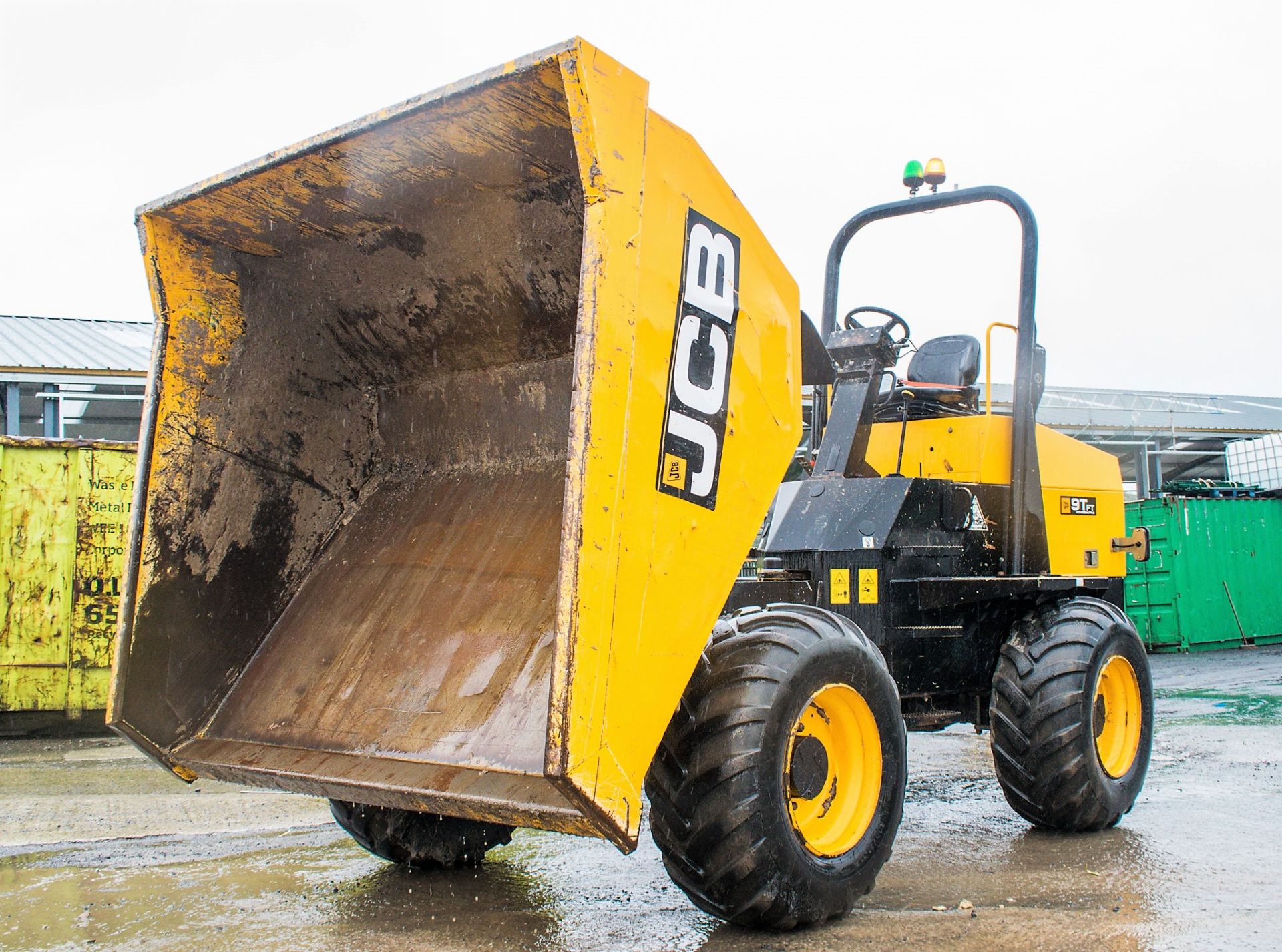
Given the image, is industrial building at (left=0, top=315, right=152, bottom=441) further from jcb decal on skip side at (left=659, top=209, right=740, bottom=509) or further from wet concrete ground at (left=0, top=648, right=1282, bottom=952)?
jcb decal on skip side at (left=659, top=209, right=740, bottom=509)

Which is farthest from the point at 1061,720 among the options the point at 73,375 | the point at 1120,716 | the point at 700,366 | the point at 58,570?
the point at 73,375

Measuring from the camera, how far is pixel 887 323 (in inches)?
185

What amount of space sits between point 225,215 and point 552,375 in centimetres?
113

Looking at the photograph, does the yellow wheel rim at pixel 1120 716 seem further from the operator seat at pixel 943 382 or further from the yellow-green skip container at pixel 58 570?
the yellow-green skip container at pixel 58 570

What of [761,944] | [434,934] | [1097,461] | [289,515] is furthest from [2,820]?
[1097,461]

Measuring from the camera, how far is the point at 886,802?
122 inches

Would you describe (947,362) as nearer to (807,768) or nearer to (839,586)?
(839,586)

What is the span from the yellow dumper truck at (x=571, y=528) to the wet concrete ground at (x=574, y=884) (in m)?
0.24

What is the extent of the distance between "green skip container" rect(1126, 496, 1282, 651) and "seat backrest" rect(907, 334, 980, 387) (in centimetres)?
1153

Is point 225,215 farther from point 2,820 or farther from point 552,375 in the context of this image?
point 2,820

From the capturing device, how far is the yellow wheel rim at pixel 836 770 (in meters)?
2.97

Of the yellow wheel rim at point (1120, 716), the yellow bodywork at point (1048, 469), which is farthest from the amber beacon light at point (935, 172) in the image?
the yellow wheel rim at point (1120, 716)

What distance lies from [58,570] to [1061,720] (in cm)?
739

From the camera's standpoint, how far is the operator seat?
4.76 meters
